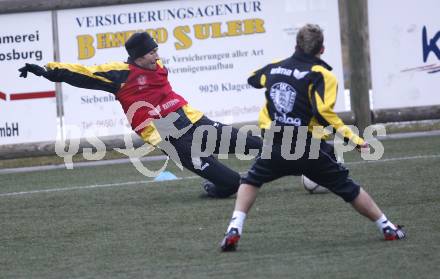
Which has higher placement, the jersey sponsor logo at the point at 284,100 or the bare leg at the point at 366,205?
the jersey sponsor logo at the point at 284,100

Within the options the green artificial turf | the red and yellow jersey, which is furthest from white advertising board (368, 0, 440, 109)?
the red and yellow jersey

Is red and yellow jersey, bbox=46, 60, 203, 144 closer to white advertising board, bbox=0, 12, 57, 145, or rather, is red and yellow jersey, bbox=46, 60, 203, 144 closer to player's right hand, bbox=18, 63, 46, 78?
player's right hand, bbox=18, 63, 46, 78

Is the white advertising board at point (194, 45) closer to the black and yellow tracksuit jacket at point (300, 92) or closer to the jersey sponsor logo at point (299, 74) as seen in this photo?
the black and yellow tracksuit jacket at point (300, 92)

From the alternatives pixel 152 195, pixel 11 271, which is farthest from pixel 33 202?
pixel 11 271

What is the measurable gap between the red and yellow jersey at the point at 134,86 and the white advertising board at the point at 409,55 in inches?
179

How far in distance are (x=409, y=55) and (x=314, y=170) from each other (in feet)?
22.7

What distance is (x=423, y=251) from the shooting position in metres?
6.66

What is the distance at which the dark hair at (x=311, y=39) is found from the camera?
7.03 m

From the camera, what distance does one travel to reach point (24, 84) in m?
13.3

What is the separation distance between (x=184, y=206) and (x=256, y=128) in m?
3.90

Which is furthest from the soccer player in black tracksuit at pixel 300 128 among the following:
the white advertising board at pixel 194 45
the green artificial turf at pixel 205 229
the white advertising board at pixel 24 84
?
the white advertising board at pixel 24 84

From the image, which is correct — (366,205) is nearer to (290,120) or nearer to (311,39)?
(290,120)

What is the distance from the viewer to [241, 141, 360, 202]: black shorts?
7145 mm

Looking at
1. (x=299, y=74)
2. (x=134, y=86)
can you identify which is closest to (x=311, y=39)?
(x=299, y=74)
